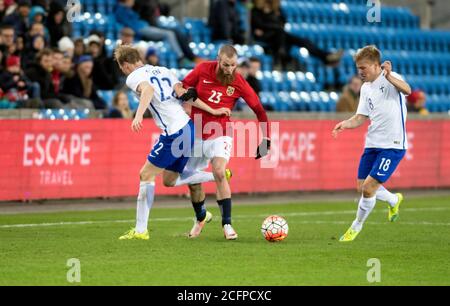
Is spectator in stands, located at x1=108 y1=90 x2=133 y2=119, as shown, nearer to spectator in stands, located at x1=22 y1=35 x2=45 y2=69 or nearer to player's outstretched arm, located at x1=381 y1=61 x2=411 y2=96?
spectator in stands, located at x1=22 y1=35 x2=45 y2=69

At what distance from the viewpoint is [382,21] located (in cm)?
2922

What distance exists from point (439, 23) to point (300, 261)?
20897 millimetres

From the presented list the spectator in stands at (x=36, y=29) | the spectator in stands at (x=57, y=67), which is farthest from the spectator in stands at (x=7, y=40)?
the spectator in stands at (x=36, y=29)

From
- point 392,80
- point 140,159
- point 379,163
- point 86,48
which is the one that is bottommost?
point 140,159

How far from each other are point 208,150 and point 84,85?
7304mm

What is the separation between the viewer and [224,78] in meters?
13.2

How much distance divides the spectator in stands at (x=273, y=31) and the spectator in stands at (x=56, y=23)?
5.59 m

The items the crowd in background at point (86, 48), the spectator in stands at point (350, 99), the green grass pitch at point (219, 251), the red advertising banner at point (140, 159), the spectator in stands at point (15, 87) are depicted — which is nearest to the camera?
the green grass pitch at point (219, 251)

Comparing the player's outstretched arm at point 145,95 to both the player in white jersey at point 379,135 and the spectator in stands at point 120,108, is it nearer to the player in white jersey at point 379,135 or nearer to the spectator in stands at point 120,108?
the player in white jersey at point 379,135

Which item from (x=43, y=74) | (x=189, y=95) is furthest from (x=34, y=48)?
(x=189, y=95)

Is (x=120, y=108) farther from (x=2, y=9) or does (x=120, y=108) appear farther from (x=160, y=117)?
(x=160, y=117)

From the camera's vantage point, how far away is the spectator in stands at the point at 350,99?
2298 cm
